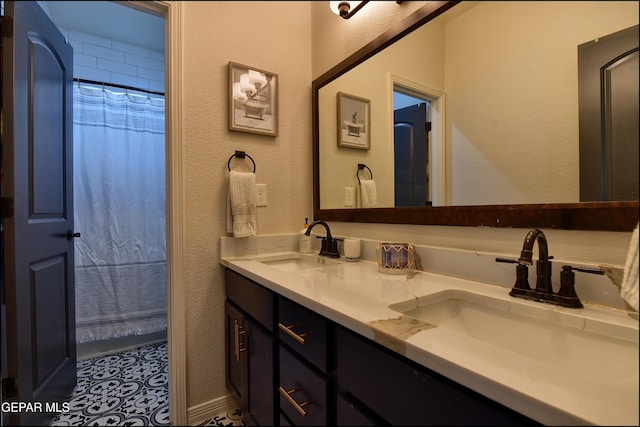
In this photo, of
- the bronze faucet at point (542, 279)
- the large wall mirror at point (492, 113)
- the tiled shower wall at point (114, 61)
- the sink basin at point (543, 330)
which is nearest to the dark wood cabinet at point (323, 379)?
the sink basin at point (543, 330)

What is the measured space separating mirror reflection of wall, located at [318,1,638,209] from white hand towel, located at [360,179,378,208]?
0.12 m

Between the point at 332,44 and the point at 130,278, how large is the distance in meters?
1.98

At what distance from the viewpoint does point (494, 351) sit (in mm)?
404

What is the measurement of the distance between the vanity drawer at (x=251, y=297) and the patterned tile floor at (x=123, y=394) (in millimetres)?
590

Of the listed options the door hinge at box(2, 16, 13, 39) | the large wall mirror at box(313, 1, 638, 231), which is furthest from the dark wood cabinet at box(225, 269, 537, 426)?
the door hinge at box(2, 16, 13, 39)

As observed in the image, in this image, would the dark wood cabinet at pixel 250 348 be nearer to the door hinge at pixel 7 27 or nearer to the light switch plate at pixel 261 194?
the light switch plate at pixel 261 194

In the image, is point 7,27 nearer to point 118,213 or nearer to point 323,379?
point 118,213

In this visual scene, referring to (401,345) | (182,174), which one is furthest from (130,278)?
(401,345)

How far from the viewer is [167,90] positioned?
3.76 feet

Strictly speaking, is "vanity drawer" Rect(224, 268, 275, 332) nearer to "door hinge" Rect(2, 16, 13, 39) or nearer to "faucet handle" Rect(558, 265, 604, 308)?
"faucet handle" Rect(558, 265, 604, 308)

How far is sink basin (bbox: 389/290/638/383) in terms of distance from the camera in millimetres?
459

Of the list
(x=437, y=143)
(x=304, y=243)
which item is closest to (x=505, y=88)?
(x=437, y=143)

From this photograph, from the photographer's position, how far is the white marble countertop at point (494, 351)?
0.30 meters

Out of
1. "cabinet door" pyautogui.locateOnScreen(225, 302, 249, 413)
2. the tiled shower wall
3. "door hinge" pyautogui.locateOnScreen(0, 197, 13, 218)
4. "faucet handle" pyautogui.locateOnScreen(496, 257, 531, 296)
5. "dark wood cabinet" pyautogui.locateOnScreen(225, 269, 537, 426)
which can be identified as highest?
the tiled shower wall
